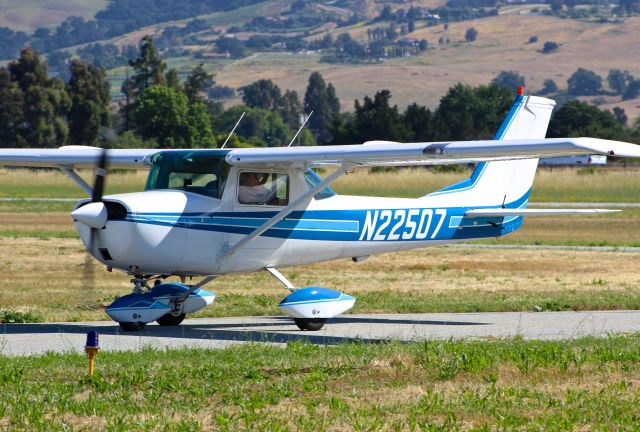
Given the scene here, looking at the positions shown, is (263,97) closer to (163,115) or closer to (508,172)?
(163,115)

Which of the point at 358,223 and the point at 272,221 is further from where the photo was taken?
the point at 358,223

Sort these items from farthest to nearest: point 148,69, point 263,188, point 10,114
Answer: point 148,69, point 10,114, point 263,188

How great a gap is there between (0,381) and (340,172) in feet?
18.1

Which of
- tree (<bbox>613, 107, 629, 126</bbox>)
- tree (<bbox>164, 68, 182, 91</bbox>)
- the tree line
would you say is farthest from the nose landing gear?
tree (<bbox>613, 107, 629, 126</bbox>)

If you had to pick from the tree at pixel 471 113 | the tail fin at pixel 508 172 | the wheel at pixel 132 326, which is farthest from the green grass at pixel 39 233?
the tree at pixel 471 113

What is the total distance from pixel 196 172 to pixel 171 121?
63.8 meters

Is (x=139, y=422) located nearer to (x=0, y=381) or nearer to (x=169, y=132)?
(x=0, y=381)

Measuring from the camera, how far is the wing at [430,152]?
11953mm

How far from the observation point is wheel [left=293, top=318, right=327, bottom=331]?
1465cm

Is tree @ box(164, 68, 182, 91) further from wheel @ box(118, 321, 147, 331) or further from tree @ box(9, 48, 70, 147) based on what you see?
wheel @ box(118, 321, 147, 331)

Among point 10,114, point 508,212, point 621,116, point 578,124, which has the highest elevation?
point 508,212

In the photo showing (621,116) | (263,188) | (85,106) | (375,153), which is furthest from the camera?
(621,116)

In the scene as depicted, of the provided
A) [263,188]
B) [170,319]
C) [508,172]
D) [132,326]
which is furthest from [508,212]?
[132,326]

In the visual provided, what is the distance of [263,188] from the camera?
48.6 feet
